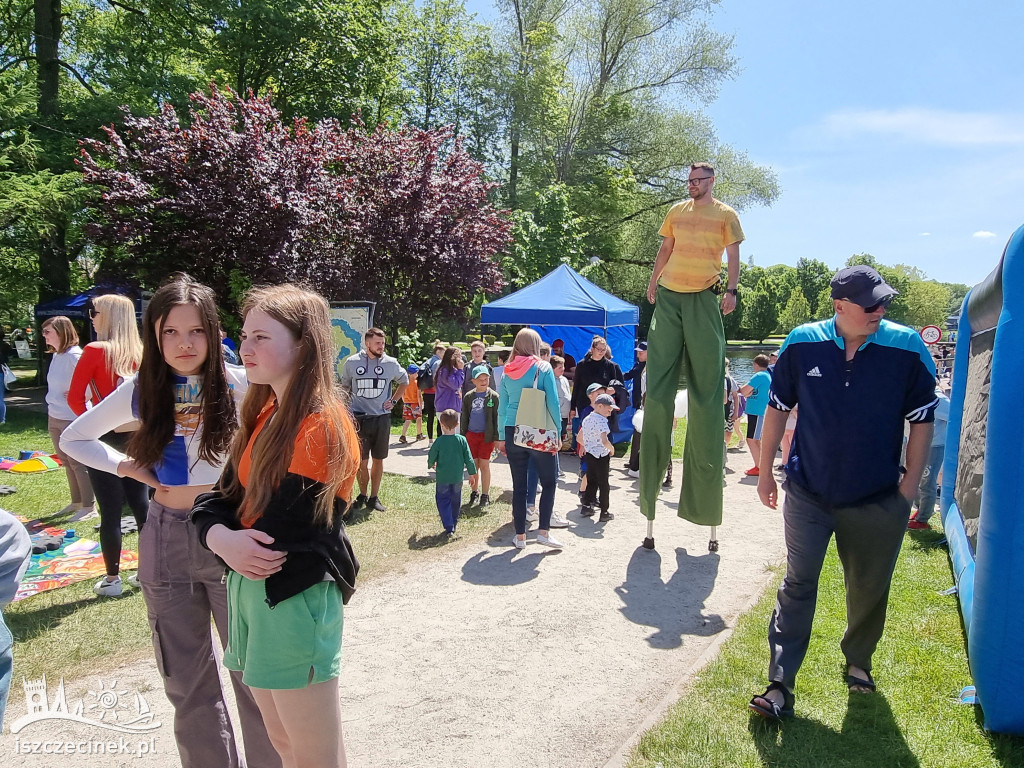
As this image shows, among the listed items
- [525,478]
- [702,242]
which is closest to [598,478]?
[525,478]

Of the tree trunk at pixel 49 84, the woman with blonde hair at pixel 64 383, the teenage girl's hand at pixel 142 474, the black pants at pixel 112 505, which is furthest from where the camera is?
the tree trunk at pixel 49 84

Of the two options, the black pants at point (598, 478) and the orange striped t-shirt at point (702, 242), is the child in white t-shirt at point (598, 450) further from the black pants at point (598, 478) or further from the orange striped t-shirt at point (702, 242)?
the orange striped t-shirt at point (702, 242)

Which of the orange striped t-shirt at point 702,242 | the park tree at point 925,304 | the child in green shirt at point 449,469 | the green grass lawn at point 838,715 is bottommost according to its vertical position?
the green grass lawn at point 838,715

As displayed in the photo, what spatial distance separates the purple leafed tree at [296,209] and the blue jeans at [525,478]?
324 inches

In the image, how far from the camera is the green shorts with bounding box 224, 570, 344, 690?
6.12ft

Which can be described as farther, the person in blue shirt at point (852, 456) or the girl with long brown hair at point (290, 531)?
the person in blue shirt at point (852, 456)

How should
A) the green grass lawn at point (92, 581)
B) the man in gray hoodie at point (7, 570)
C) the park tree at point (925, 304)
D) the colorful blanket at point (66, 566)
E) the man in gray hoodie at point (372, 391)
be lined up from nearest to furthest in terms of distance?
the man in gray hoodie at point (7, 570)
the green grass lawn at point (92, 581)
the colorful blanket at point (66, 566)
the man in gray hoodie at point (372, 391)
the park tree at point (925, 304)

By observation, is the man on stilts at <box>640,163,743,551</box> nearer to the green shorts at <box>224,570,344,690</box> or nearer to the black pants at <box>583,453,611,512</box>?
the black pants at <box>583,453,611,512</box>

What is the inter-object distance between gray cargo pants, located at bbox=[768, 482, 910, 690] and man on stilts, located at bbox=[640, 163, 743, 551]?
216 centimetres

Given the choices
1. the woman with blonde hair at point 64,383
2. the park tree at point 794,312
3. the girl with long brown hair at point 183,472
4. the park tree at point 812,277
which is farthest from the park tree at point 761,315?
the girl with long brown hair at point 183,472

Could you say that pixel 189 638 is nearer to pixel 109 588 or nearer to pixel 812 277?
pixel 109 588

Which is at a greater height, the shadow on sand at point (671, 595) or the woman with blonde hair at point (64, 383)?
the woman with blonde hair at point (64, 383)

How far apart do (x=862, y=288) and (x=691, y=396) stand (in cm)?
249

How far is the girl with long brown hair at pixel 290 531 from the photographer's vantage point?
72.9 inches
